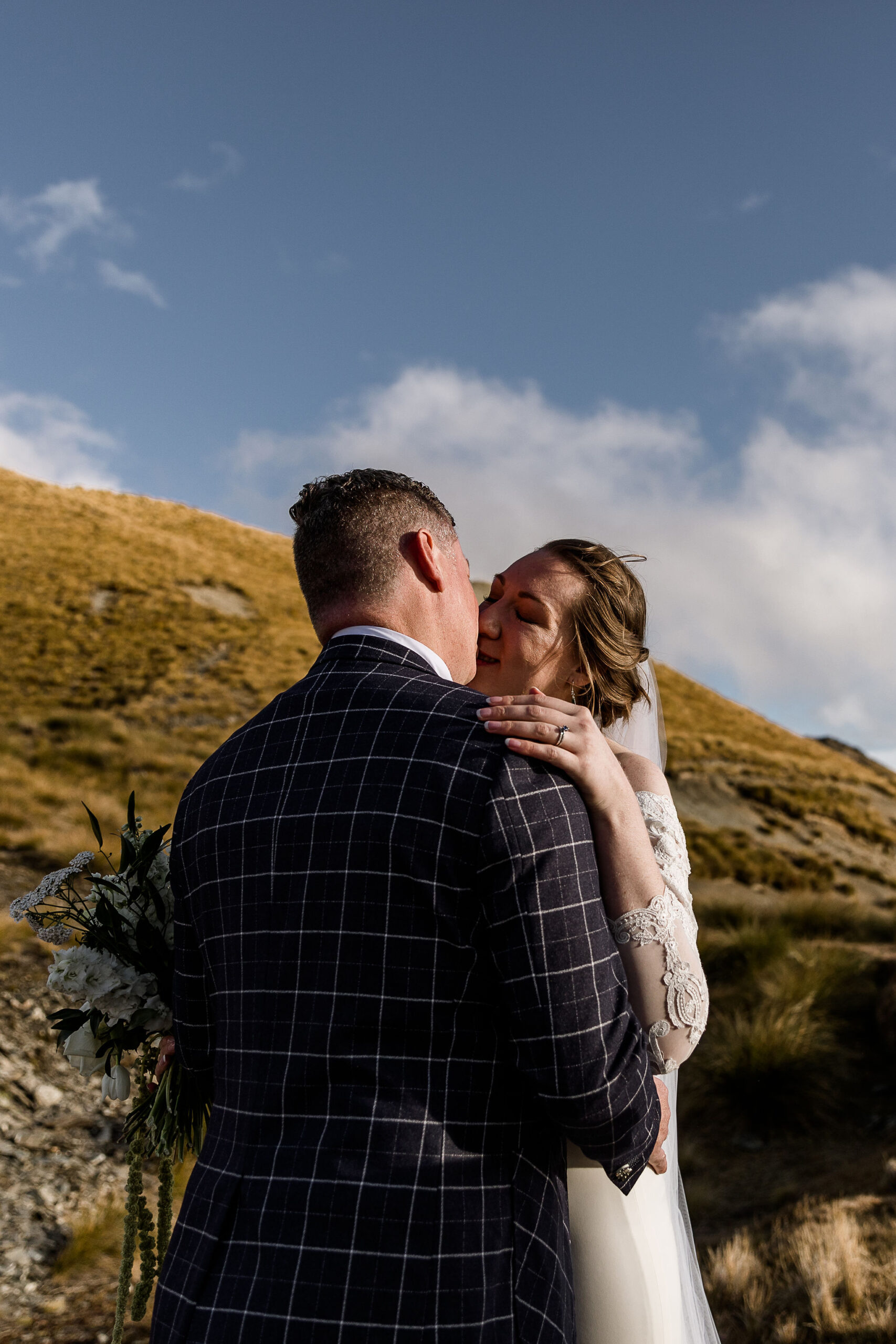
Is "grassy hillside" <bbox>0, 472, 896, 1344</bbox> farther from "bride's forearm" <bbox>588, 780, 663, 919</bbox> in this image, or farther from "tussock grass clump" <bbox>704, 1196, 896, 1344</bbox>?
"bride's forearm" <bbox>588, 780, 663, 919</bbox>

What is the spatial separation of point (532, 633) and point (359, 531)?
1.19m

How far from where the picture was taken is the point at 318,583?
191 cm

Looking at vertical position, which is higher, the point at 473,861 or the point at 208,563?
the point at 208,563

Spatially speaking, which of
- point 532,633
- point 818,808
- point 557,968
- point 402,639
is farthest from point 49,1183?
point 818,808

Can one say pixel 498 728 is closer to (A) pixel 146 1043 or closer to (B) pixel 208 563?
(A) pixel 146 1043

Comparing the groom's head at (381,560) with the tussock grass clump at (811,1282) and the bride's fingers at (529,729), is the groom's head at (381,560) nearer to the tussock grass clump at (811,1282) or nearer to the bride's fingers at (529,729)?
the bride's fingers at (529,729)

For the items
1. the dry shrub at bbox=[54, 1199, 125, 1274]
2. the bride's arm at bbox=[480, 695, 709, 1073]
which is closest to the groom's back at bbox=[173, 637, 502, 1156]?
the bride's arm at bbox=[480, 695, 709, 1073]

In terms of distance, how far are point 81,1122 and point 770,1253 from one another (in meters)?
4.58

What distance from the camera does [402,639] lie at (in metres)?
1.80

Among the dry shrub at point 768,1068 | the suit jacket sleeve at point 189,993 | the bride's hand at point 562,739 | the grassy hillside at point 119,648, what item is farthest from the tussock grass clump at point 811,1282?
the grassy hillside at point 119,648

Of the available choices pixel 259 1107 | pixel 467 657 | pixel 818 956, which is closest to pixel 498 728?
pixel 467 657

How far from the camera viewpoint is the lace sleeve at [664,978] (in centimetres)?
180

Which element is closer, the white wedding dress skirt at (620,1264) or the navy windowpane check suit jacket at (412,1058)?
the navy windowpane check suit jacket at (412,1058)

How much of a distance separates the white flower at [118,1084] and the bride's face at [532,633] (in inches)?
59.8
